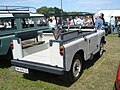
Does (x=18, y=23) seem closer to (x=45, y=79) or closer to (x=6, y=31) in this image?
(x=6, y=31)

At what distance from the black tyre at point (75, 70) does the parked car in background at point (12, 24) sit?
8.20 feet

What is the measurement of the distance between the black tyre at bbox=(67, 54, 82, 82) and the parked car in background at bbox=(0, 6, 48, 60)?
8.20 ft

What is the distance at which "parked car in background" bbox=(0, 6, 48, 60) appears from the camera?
5.84 metres

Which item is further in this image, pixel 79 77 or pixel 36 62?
pixel 79 77

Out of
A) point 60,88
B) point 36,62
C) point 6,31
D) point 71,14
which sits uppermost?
point 71,14

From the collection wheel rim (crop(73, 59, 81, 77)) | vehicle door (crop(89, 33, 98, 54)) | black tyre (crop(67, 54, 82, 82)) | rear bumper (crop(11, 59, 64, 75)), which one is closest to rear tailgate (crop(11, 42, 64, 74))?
rear bumper (crop(11, 59, 64, 75))

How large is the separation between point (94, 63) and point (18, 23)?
336cm

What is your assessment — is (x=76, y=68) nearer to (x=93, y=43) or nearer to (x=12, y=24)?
(x=93, y=43)

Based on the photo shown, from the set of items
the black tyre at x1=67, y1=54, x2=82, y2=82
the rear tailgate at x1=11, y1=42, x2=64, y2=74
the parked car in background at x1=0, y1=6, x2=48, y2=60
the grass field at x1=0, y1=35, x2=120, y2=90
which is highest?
the parked car in background at x1=0, y1=6, x2=48, y2=60

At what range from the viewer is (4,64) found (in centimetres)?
654

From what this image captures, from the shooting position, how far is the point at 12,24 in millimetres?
6770

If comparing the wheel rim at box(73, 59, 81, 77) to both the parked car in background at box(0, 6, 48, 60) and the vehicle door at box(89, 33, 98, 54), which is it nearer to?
the vehicle door at box(89, 33, 98, 54)

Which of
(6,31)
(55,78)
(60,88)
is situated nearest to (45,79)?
(55,78)

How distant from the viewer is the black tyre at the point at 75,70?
14.8 feet
